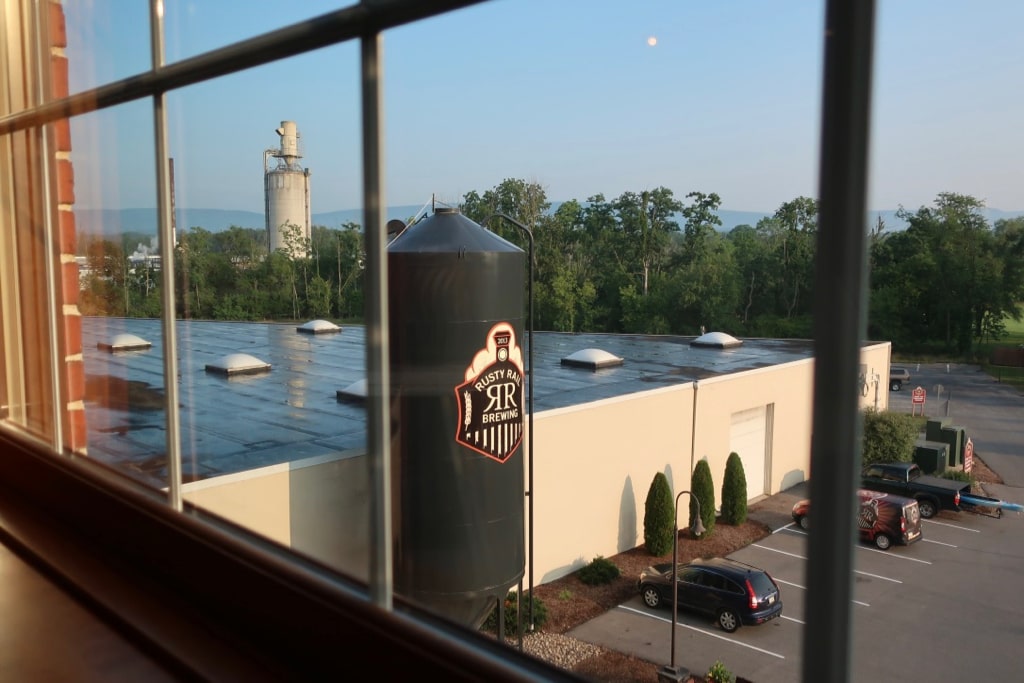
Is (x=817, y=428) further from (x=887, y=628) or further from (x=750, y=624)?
(x=750, y=624)

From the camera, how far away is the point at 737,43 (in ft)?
3.72

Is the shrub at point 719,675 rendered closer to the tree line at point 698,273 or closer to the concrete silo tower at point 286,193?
the tree line at point 698,273

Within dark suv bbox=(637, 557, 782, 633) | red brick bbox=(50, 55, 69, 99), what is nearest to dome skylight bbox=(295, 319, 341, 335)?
red brick bbox=(50, 55, 69, 99)

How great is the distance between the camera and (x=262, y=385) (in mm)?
5734

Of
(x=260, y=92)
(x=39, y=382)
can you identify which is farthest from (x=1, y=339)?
(x=260, y=92)

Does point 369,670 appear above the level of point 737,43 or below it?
below

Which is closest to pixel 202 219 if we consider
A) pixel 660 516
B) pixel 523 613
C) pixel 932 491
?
pixel 932 491

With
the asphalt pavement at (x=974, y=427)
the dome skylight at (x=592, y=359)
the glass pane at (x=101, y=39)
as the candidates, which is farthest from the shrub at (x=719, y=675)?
the glass pane at (x=101, y=39)

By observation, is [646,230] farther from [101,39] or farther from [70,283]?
[70,283]

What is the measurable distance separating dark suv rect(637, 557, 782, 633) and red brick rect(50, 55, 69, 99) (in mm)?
4473

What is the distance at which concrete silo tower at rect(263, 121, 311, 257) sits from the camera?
6.41ft

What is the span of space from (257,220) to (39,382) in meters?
1.09

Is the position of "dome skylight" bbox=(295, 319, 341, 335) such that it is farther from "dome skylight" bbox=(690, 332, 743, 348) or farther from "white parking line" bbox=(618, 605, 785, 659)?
"white parking line" bbox=(618, 605, 785, 659)

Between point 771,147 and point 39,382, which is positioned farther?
point 39,382
